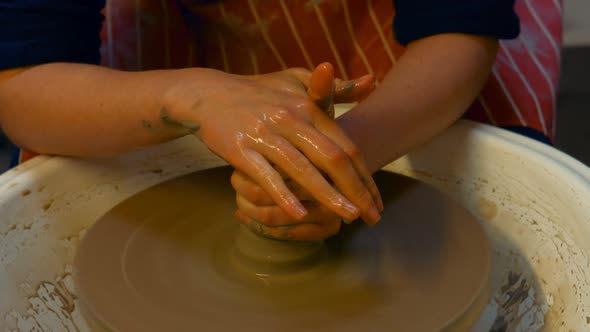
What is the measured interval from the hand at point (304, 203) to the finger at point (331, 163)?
2cm

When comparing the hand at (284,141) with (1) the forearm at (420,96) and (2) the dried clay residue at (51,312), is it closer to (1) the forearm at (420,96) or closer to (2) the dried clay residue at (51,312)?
(1) the forearm at (420,96)

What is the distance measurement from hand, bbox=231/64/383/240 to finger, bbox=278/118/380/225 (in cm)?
2

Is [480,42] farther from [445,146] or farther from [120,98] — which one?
[120,98]

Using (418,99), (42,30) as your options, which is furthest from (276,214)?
(42,30)

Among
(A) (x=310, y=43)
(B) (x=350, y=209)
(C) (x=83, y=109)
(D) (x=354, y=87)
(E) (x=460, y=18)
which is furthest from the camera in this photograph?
(A) (x=310, y=43)

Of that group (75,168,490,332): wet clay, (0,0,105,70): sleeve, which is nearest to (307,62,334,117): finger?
(75,168,490,332): wet clay

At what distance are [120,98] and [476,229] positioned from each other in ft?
1.86

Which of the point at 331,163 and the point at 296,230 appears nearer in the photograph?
the point at 331,163

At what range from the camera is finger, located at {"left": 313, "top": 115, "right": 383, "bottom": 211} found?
29.4 inches

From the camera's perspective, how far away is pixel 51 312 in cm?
102

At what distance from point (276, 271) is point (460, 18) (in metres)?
0.56

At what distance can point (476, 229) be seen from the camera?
3.22ft

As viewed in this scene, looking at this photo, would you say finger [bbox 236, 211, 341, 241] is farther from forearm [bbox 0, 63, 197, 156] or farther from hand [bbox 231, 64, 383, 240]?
forearm [bbox 0, 63, 197, 156]

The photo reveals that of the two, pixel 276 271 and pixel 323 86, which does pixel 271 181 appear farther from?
pixel 276 271
